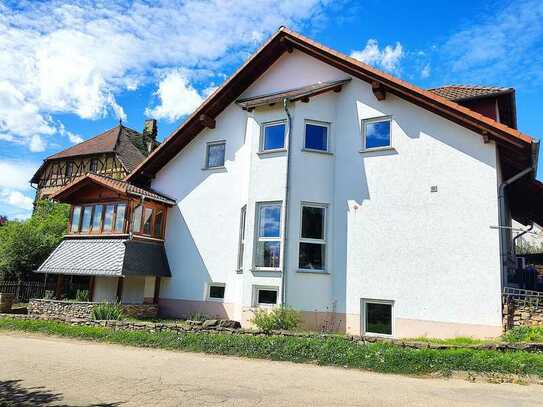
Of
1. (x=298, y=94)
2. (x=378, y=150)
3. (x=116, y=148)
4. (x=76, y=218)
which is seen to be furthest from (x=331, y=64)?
(x=116, y=148)

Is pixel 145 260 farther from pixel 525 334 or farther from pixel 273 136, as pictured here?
pixel 525 334

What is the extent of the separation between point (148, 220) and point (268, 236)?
5861 mm

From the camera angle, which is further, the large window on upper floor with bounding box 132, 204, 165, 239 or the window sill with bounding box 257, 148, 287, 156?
the large window on upper floor with bounding box 132, 204, 165, 239

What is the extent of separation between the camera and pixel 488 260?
39.1 feet

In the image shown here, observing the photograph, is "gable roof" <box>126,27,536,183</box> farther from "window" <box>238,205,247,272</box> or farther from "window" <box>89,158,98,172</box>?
"window" <box>89,158,98,172</box>

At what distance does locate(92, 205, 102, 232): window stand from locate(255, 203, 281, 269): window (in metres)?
7.27

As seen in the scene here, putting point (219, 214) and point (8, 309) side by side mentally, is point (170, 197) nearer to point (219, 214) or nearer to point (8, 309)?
Answer: point (219, 214)

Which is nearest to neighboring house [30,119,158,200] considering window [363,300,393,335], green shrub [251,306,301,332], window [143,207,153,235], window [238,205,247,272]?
window [143,207,153,235]

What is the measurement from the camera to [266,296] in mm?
14289

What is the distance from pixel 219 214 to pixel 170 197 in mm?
2701

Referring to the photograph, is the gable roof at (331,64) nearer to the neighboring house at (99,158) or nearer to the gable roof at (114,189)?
the gable roof at (114,189)

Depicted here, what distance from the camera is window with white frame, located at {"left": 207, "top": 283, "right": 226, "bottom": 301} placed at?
16.3m

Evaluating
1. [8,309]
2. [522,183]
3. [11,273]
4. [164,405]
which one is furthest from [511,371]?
[11,273]

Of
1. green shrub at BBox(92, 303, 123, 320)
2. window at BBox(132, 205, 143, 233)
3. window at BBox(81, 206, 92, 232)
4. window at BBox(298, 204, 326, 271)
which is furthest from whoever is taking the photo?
window at BBox(81, 206, 92, 232)
